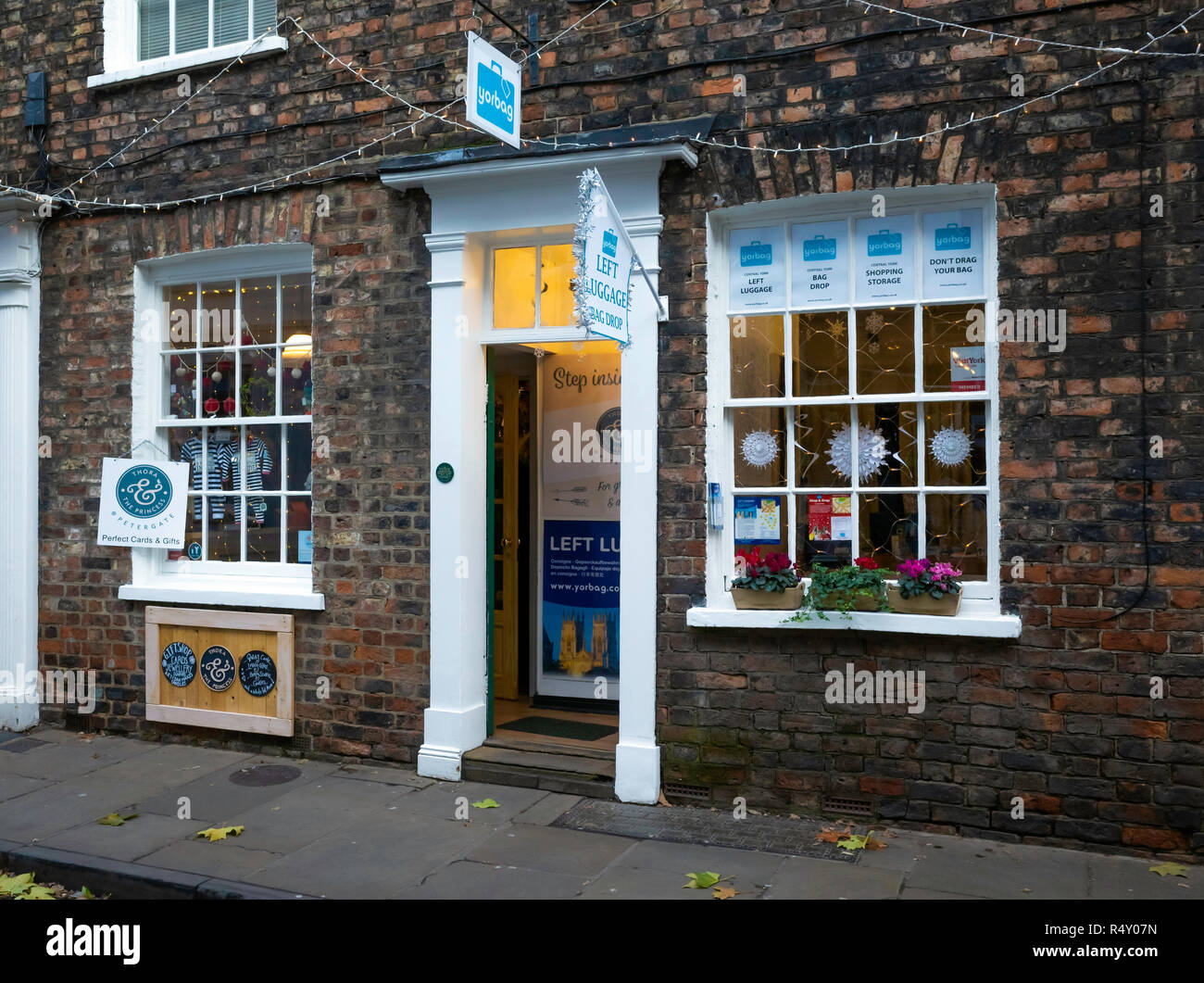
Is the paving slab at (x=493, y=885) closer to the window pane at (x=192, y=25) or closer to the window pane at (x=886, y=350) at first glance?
the window pane at (x=886, y=350)

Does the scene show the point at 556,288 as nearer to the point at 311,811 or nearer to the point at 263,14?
the point at 263,14

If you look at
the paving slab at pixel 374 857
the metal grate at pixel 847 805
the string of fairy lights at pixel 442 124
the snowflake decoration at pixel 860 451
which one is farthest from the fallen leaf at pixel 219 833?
the string of fairy lights at pixel 442 124

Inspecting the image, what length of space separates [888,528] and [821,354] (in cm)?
99

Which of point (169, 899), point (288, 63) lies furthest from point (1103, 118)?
point (169, 899)

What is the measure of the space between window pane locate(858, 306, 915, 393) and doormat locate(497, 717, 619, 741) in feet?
9.23

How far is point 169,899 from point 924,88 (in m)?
5.24

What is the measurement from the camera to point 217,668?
23.8 ft

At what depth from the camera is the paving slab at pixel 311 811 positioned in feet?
18.2

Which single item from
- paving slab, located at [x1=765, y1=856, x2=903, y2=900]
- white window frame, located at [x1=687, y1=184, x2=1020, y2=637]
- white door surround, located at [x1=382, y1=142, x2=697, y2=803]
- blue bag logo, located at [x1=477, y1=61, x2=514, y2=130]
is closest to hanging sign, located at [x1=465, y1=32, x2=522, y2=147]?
blue bag logo, located at [x1=477, y1=61, x2=514, y2=130]

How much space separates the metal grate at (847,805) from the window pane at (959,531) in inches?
49.7

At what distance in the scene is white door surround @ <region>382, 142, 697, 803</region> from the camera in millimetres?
6062

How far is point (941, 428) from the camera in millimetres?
5715

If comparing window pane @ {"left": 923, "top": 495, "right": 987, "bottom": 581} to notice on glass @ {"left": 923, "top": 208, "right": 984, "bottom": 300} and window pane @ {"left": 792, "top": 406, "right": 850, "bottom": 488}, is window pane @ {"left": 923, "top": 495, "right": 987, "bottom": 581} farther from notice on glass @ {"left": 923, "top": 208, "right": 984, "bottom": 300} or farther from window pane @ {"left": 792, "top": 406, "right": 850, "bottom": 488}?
notice on glass @ {"left": 923, "top": 208, "right": 984, "bottom": 300}

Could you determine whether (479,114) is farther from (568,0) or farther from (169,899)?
(169,899)
